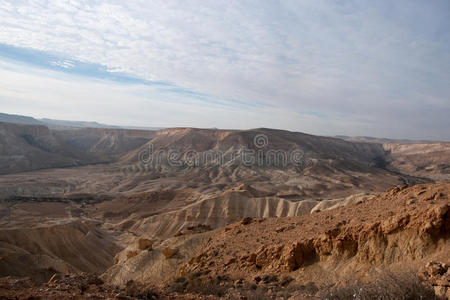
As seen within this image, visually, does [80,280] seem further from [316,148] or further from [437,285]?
[316,148]

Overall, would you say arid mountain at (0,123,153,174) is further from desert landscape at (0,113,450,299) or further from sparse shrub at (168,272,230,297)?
sparse shrub at (168,272,230,297)

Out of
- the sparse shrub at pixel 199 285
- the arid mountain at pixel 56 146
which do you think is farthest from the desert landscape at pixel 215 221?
the arid mountain at pixel 56 146

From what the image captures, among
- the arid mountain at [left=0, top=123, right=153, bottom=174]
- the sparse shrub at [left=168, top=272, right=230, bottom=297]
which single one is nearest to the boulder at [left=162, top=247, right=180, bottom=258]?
the sparse shrub at [left=168, top=272, right=230, bottom=297]

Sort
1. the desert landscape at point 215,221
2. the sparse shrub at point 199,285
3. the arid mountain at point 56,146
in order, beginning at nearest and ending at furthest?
1. the desert landscape at point 215,221
2. the sparse shrub at point 199,285
3. the arid mountain at point 56,146

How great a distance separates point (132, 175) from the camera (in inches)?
2830

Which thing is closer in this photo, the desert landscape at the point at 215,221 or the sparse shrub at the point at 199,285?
the desert landscape at the point at 215,221

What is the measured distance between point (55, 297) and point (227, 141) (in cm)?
8512

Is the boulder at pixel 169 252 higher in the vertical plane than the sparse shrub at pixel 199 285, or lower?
lower

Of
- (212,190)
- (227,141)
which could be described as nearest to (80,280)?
(212,190)

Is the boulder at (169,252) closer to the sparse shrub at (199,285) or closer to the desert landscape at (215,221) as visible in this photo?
the desert landscape at (215,221)

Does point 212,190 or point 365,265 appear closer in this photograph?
point 365,265

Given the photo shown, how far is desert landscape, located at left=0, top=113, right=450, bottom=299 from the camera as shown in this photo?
6.93 metres

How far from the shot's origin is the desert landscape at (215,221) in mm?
6926

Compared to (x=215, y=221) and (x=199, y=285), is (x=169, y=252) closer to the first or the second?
(x=199, y=285)
